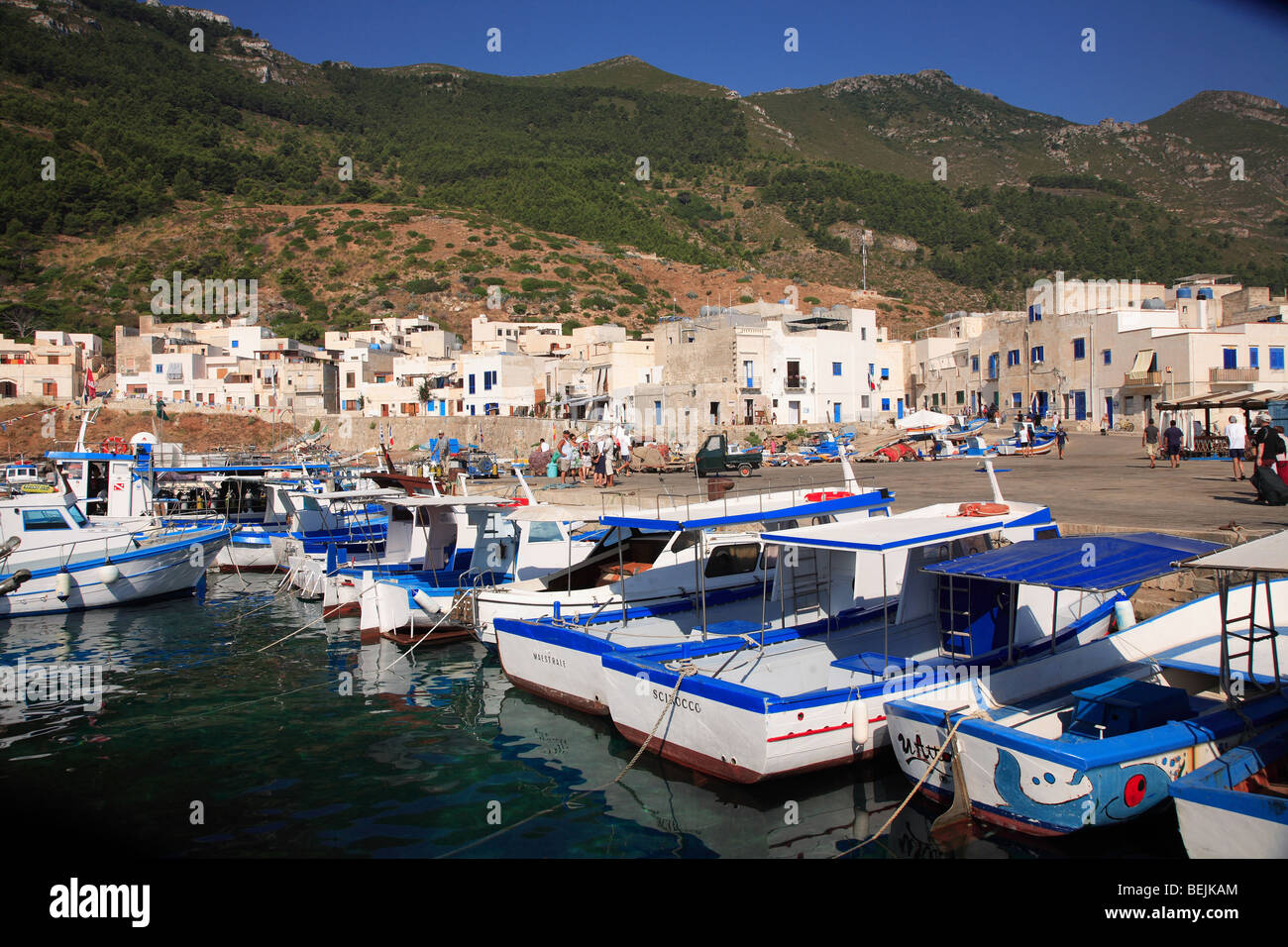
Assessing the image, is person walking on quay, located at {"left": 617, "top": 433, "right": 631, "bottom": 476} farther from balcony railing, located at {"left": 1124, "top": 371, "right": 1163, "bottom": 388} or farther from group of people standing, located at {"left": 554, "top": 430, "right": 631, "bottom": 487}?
balcony railing, located at {"left": 1124, "top": 371, "right": 1163, "bottom": 388}

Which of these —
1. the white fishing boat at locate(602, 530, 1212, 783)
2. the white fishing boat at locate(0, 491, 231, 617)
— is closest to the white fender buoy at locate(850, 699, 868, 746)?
the white fishing boat at locate(602, 530, 1212, 783)

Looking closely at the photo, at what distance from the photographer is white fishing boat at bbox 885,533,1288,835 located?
714 cm

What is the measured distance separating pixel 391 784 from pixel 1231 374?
135 ft

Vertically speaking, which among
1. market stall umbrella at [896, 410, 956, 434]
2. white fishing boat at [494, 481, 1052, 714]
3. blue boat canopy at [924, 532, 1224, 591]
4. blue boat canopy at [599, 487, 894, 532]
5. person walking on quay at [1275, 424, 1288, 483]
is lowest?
white fishing boat at [494, 481, 1052, 714]

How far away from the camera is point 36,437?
5359cm

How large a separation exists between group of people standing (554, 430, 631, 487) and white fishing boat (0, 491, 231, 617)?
1175cm

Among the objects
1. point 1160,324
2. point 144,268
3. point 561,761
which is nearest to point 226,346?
point 144,268

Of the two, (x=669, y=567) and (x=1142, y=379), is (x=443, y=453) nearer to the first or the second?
(x=669, y=567)

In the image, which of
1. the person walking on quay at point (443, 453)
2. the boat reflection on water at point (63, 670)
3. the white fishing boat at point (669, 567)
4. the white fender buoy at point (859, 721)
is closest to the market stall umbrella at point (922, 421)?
the white fishing boat at point (669, 567)

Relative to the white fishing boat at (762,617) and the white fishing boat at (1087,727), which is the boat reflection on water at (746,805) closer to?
the white fishing boat at (1087,727)

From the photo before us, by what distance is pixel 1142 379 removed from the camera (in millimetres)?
39531

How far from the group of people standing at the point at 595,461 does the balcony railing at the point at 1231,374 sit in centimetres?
A: 2616
